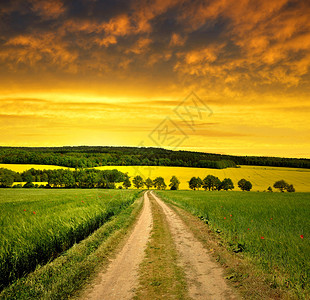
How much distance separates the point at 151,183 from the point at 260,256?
94.7m

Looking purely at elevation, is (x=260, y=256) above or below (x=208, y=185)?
above

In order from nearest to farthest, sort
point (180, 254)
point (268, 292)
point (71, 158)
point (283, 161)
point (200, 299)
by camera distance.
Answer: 1. point (200, 299)
2. point (268, 292)
3. point (180, 254)
4. point (71, 158)
5. point (283, 161)

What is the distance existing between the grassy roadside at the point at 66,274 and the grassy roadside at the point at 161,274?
5.18 feet

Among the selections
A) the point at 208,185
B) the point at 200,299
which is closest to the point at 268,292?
the point at 200,299

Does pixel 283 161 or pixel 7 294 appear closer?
pixel 7 294

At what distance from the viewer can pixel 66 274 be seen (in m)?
6.50

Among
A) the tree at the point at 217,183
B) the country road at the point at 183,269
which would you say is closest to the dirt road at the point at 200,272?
the country road at the point at 183,269

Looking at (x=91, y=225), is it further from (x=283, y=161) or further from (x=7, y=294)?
(x=283, y=161)

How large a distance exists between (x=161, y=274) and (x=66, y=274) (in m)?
2.86

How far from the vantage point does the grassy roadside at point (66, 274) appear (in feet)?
18.1

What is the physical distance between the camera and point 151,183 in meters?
102

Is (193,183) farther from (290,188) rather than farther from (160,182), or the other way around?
(290,188)

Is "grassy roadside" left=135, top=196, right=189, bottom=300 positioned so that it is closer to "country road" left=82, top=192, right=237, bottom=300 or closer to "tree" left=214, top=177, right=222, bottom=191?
"country road" left=82, top=192, right=237, bottom=300

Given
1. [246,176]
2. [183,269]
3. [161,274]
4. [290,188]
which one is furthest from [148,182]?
[161,274]
